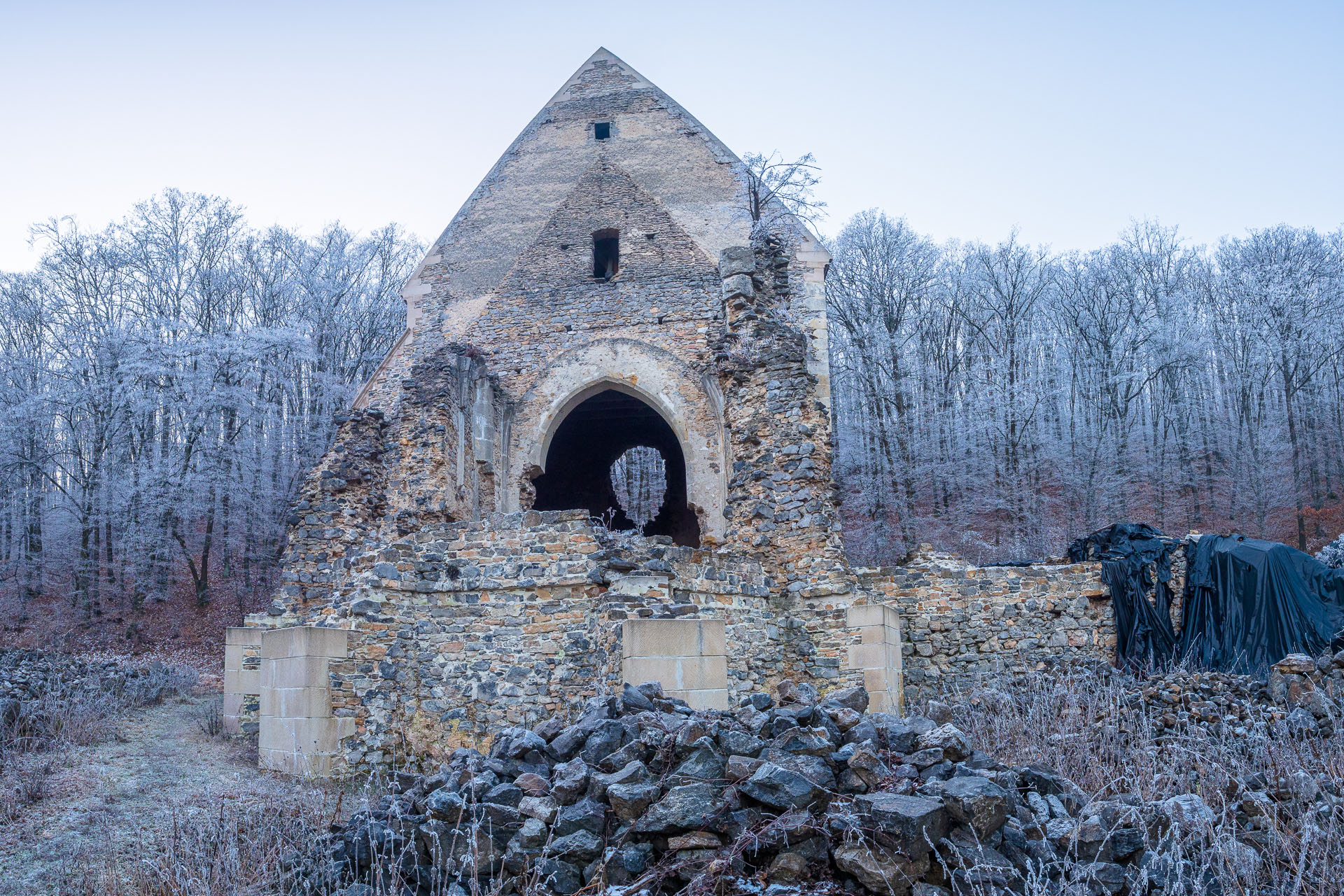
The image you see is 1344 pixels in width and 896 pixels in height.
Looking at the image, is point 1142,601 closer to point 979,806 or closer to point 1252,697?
point 1252,697

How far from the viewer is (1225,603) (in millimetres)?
11117

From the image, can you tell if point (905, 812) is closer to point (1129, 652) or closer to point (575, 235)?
point (1129, 652)

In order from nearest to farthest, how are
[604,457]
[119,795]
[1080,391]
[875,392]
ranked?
[119,795] < [604,457] < [875,392] < [1080,391]

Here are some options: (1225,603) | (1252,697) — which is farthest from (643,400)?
(1252,697)

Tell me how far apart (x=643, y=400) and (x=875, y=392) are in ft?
40.0

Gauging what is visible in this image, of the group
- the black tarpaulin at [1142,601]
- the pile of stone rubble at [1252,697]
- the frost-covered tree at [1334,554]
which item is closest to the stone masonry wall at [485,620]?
the pile of stone rubble at [1252,697]

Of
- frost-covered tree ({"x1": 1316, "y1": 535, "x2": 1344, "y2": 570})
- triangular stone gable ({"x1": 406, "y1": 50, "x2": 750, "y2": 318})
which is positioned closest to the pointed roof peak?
triangular stone gable ({"x1": 406, "y1": 50, "x2": 750, "y2": 318})

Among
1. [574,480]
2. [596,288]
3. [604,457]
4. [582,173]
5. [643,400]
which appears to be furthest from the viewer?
[604,457]

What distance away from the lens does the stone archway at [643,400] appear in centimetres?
1420

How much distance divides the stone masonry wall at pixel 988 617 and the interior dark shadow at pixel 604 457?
6.90 meters

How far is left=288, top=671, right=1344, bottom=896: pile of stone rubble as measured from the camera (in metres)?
3.93

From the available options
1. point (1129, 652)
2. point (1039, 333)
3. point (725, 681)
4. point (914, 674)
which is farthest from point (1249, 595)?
point (1039, 333)

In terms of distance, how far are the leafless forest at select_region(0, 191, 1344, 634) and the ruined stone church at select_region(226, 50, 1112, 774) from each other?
7.79m

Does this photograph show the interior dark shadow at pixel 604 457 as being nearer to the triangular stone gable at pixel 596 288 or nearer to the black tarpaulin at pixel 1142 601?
the triangular stone gable at pixel 596 288
